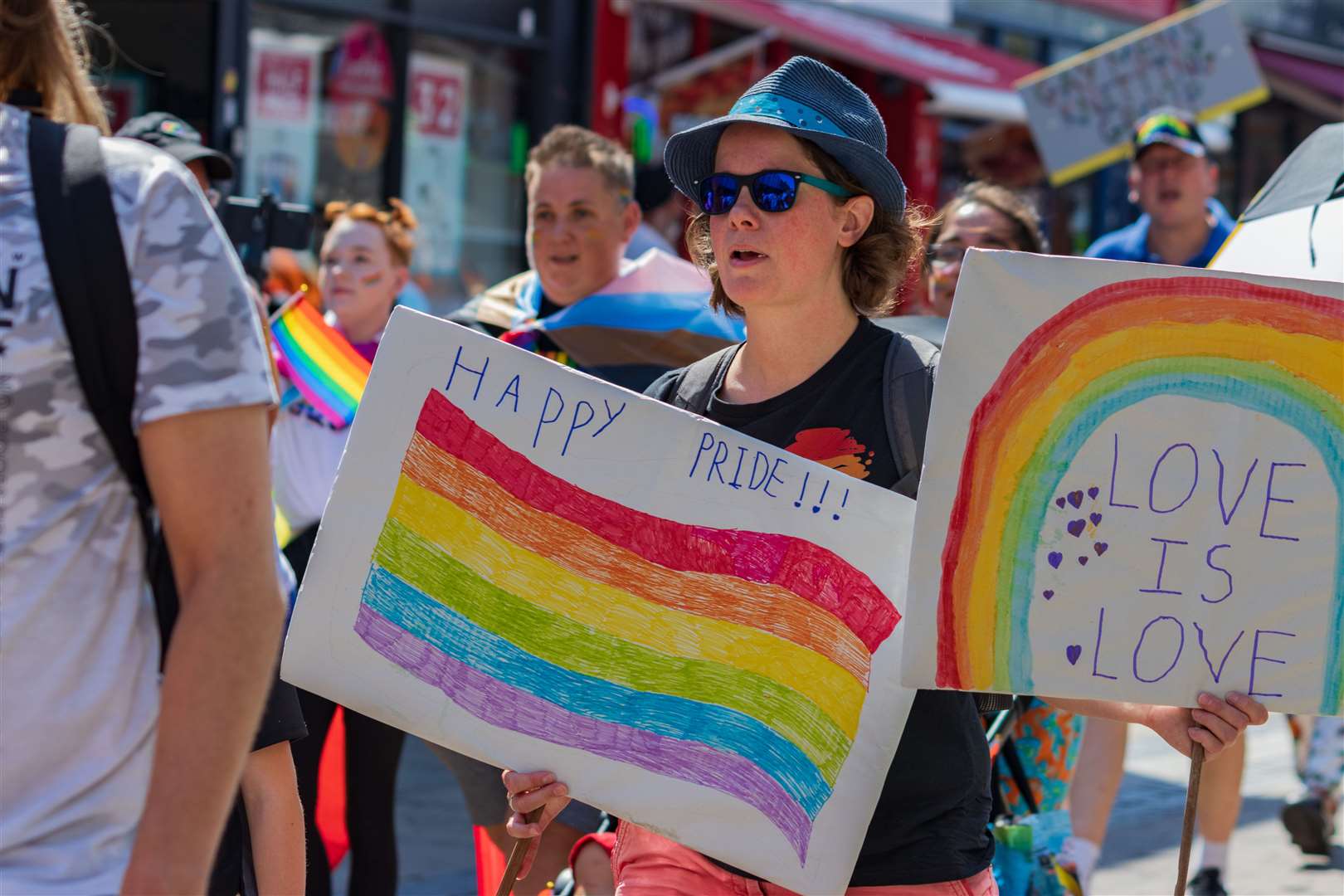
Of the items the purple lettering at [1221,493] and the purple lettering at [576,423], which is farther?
the purple lettering at [576,423]

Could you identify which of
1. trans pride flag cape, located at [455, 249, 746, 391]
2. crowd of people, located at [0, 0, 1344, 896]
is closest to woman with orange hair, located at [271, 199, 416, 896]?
crowd of people, located at [0, 0, 1344, 896]

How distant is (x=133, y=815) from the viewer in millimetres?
1611

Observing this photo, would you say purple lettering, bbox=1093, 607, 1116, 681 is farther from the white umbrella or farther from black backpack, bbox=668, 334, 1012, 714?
the white umbrella

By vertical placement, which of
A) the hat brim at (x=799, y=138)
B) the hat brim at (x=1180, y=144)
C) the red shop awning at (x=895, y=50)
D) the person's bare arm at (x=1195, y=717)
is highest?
the red shop awning at (x=895, y=50)

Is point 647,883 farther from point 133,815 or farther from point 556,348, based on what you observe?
point 556,348

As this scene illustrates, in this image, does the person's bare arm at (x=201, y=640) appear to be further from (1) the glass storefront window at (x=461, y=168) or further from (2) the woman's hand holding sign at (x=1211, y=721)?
(1) the glass storefront window at (x=461, y=168)

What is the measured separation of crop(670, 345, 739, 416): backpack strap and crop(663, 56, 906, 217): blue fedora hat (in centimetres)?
35

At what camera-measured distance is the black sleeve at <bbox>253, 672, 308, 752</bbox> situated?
277 cm

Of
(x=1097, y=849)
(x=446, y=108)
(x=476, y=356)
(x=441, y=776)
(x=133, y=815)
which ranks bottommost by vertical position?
(x=441, y=776)

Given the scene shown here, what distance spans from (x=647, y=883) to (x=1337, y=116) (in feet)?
54.2

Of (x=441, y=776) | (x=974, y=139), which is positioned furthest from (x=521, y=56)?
(x=441, y=776)

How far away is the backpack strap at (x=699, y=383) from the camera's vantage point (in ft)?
8.78

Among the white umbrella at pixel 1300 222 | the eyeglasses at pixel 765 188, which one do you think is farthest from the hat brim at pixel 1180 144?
the eyeglasses at pixel 765 188

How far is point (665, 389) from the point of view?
9.05ft
